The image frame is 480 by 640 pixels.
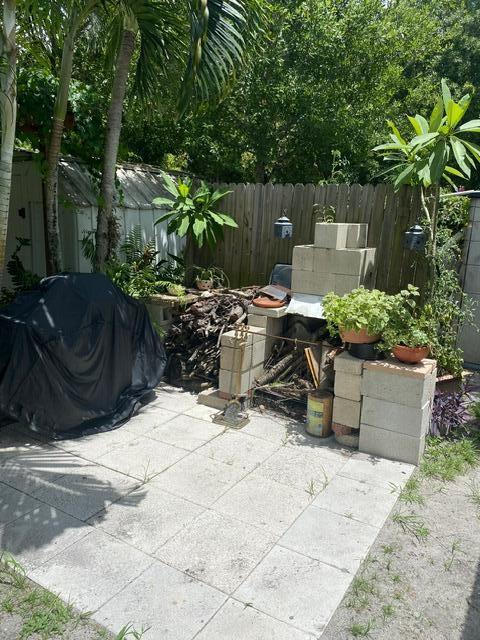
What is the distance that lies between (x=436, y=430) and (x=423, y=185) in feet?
8.59

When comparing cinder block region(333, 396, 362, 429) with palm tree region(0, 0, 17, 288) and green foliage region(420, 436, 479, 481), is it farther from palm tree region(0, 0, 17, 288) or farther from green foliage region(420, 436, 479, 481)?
palm tree region(0, 0, 17, 288)

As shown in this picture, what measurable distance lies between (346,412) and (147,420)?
2.05 m

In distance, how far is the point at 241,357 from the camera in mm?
5312

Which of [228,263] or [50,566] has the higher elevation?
[228,263]

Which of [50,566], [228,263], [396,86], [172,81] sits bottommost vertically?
[50,566]

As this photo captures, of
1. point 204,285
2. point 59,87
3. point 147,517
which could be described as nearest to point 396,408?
point 147,517

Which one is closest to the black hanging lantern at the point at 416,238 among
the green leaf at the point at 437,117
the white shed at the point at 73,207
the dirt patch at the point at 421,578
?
the green leaf at the point at 437,117

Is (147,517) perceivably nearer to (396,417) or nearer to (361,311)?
(396,417)

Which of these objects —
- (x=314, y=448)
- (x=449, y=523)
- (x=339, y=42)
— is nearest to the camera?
(x=449, y=523)

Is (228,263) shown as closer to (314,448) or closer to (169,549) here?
(314,448)

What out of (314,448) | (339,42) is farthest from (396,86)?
(314,448)

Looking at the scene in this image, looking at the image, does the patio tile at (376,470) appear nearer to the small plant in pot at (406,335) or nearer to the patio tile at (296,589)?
the small plant in pot at (406,335)

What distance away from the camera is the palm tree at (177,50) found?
469 centimetres

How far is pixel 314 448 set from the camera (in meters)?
4.57
